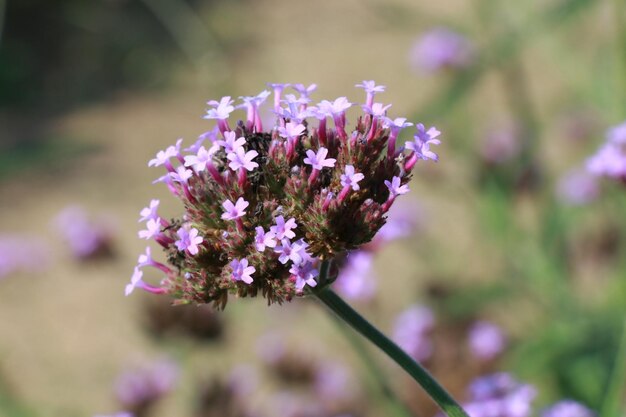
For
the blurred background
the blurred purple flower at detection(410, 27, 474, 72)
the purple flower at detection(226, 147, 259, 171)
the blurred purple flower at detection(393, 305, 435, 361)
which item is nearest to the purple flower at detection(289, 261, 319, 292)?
the purple flower at detection(226, 147, 259, 171)

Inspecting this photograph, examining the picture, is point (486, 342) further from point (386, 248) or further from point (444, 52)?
point (386, 248)

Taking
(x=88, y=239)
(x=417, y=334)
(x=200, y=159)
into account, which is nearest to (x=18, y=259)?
(x=88, y=239)

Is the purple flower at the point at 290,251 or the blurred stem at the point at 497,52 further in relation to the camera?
the blurred stem at the point at 497,52

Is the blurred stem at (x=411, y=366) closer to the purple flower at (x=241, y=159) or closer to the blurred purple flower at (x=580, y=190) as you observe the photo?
the purple flower at (x=241, y=159)

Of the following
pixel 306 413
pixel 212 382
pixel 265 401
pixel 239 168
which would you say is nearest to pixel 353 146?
pixel 239 168

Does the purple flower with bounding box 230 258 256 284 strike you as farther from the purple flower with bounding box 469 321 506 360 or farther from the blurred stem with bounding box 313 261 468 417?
the purple flower with bounding box 469 321 506 360

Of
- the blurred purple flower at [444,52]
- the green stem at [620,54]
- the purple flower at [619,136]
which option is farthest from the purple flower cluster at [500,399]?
the blurred purple flower at [444,52]
